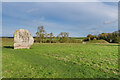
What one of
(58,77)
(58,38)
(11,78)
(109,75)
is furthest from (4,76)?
(58,38)

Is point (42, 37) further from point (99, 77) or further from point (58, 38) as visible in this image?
point (99, 77)

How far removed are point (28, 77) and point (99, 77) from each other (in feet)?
13.2

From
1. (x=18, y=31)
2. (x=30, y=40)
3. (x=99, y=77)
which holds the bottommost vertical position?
(x=99, y=77)

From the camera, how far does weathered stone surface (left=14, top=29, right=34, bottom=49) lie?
1932 centimetres

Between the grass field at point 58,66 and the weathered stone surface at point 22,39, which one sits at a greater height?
the weathered stone surface at point 22,39

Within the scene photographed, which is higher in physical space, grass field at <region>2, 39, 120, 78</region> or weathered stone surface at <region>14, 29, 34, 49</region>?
weathered stone surface at <region>14, 29, 34, 49</region>

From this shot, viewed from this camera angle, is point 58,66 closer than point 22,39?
Yes

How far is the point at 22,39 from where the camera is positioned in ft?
65.2

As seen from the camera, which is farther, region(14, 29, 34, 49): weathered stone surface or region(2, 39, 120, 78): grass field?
region(14, 29, 34, 49): weathered stone surface

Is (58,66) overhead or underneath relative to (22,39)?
underneath

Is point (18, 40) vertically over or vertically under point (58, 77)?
over

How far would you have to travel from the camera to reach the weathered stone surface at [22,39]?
1932cm

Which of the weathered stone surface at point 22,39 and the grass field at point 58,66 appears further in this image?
the weathered stone surface at point 22,39

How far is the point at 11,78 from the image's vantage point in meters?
5.74
